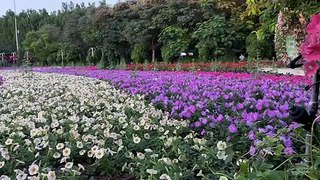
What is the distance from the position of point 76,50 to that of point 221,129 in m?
23.6

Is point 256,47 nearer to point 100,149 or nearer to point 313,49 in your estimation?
point 100,149

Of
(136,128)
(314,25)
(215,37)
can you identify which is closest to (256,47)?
(215,37)

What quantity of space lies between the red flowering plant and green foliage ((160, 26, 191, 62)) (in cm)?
1690

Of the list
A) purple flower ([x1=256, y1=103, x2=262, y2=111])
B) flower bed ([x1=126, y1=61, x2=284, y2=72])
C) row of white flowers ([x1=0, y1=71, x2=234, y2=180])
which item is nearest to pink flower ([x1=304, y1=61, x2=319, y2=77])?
row of white flowers ([x1=0, y1=71, x2=234, y2=180])

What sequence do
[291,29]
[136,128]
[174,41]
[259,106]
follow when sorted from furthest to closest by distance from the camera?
[174,41] < [291,29] < [259,106] < [136,128]

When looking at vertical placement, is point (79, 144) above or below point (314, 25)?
below

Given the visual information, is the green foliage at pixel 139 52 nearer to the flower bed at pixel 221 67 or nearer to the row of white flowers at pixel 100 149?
the flower bed at pixel 221 67

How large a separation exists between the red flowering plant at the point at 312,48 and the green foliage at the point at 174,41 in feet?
55.4

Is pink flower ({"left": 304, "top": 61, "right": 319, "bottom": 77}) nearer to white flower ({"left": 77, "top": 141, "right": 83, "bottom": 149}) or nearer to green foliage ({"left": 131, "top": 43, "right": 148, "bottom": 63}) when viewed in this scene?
white flower ({"left": 77, "top": 141, "right": 83, "bottom": 149})

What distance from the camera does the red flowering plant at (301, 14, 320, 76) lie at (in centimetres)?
91

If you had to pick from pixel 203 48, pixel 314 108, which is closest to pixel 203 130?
pixel 314 108

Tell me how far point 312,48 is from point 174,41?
57.1 ft

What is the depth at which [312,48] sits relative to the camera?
36.2 inches

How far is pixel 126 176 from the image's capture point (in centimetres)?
223
